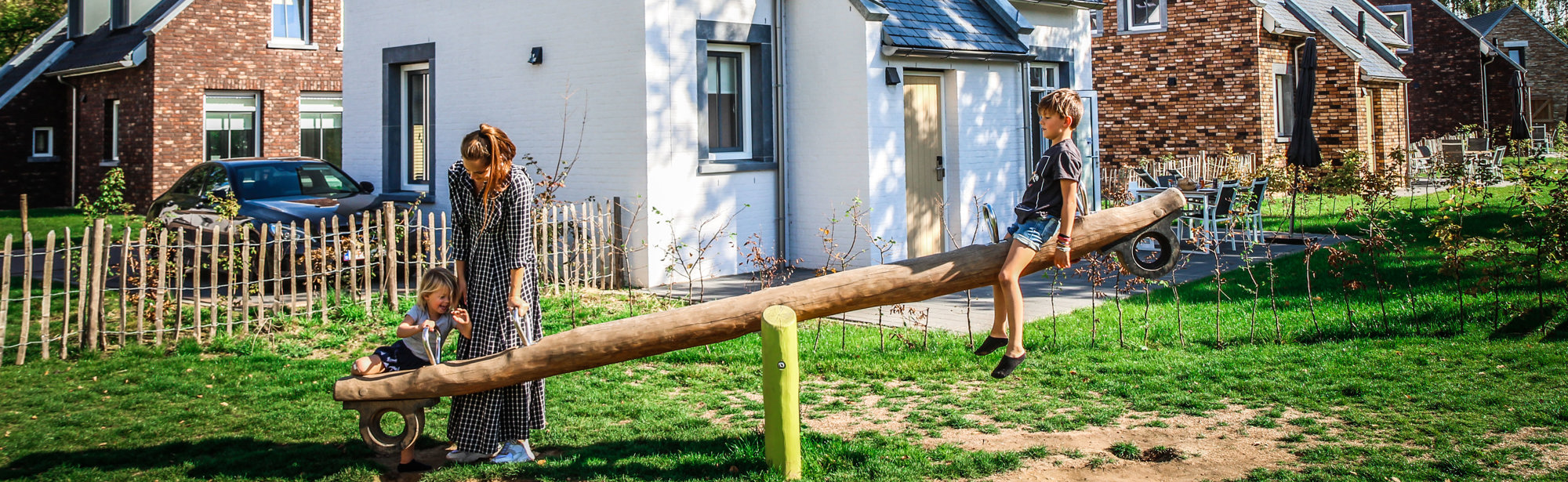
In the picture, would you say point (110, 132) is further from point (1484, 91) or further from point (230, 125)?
point (1484, 91)

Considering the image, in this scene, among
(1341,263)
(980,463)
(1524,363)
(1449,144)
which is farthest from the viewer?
(1449,144)

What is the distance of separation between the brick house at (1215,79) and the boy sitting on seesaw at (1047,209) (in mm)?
19244

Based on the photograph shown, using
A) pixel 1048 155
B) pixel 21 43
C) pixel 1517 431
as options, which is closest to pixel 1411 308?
pixel 1517 431

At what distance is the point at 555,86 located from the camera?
43.0 feet

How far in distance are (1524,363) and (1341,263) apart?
6.30 feet

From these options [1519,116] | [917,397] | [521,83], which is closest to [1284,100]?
[1519,116]

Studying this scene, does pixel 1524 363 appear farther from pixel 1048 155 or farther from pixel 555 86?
pixel 555 86

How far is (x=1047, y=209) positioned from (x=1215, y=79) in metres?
19.6

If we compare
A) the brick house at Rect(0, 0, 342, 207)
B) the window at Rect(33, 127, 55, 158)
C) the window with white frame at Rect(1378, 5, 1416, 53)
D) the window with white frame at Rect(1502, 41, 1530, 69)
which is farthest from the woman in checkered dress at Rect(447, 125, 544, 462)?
the window with white frame at Rect(1502, 41, 1530, 69)

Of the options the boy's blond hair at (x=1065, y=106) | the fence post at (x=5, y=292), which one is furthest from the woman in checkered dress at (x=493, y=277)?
the fence post at (x=5, y=292)

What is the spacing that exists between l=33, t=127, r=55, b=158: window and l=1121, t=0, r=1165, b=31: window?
75.5 feet

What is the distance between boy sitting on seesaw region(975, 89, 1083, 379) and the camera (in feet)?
18.1

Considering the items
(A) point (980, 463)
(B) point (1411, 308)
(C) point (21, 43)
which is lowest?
(A) point (980, 463)

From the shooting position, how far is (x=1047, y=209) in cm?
564
